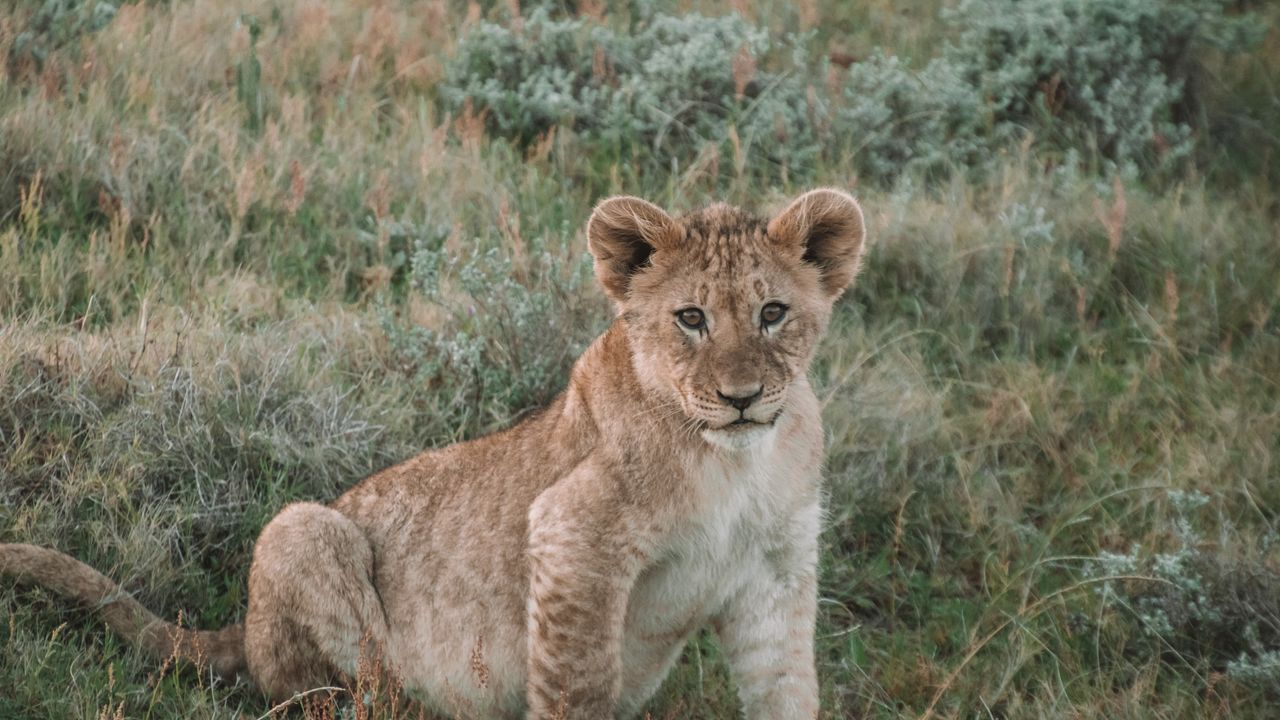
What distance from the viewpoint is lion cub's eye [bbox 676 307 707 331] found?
3.92 metres

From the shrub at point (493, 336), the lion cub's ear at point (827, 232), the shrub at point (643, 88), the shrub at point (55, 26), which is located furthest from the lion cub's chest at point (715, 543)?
the shrub at point (55, 26)

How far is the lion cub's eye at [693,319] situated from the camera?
3920 millimetres

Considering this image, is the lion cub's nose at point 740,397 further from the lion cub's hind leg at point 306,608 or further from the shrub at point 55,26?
the shrub at point 55,26

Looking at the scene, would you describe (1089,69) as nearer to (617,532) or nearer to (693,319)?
(693,319)

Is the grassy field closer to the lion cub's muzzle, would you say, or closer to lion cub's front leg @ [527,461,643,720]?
lion cub's front leg @ [527,461,643,720]

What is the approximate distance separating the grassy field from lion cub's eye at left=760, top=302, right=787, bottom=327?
130cm

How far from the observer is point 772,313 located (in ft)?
12.9

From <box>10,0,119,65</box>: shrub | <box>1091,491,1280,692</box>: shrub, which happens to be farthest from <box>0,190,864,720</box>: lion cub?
<box>10,0,119,65</box>: shrub

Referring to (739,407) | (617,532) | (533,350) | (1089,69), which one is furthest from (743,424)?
(1089,69)

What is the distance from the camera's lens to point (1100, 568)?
5.12 metres

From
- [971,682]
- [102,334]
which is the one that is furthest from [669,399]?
[102,334]

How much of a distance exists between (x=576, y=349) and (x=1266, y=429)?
2802 mm

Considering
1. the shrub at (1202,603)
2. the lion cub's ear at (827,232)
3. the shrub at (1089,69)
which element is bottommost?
the shrub at (1202,603)

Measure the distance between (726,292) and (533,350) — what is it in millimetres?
1944
